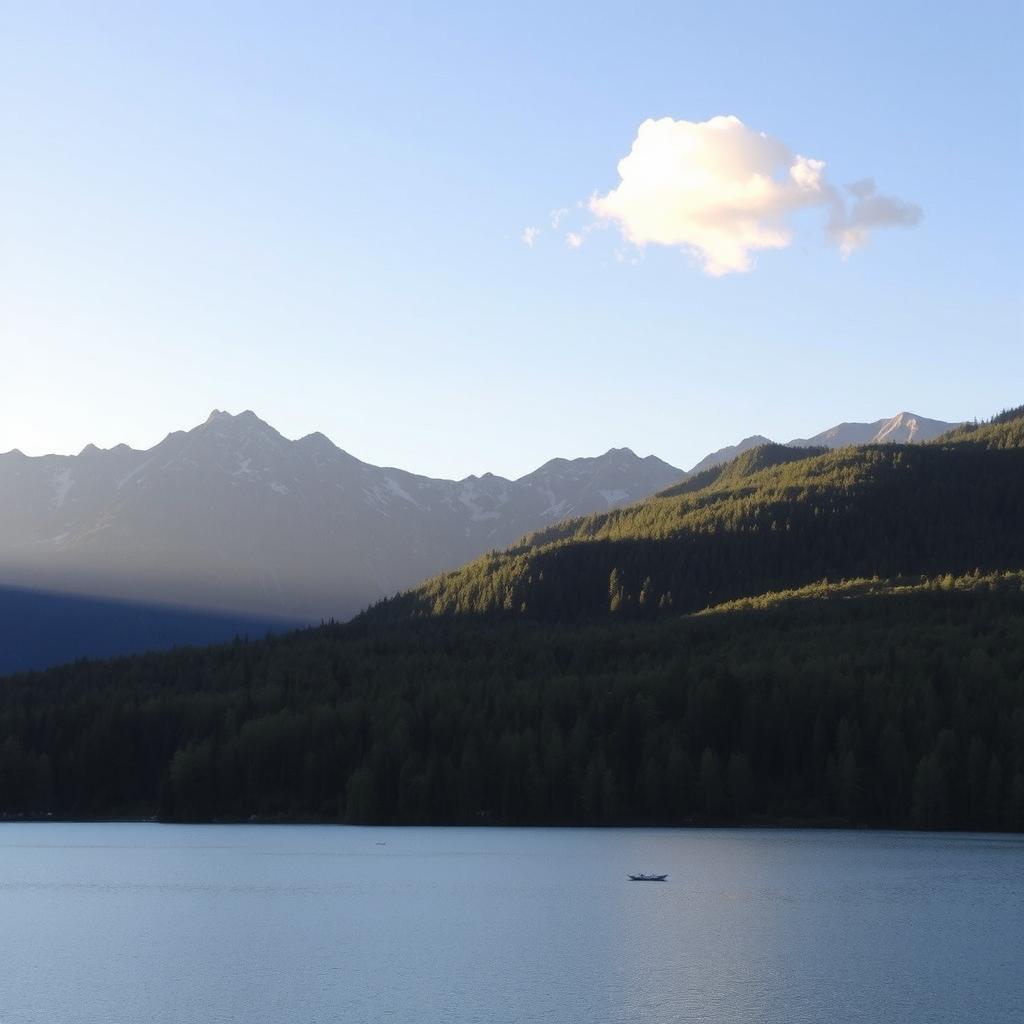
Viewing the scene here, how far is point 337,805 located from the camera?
7677 inches

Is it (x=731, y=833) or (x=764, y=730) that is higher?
(x=764, y=730)

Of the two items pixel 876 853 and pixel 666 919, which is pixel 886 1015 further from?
pixel 876 853

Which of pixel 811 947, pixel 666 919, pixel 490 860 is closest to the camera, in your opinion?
pixel 811 947

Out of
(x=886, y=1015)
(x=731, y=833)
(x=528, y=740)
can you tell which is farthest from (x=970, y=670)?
(x=886, y=1015)

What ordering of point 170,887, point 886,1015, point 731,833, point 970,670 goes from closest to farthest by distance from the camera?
point 886,1015 < point 170,887 < point 731,833 < point 970,670

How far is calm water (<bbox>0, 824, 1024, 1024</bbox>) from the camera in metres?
66.8

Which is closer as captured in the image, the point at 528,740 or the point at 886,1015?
the point at 886,1015

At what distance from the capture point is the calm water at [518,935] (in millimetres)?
66750

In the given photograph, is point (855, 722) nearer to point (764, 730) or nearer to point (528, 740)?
point (764, 730)

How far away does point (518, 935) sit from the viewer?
8656cm

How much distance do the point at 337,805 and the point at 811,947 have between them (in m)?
121

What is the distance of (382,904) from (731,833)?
71912mm

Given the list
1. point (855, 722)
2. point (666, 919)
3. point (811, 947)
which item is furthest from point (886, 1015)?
point (855, 722)

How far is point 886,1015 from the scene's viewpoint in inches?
2527
